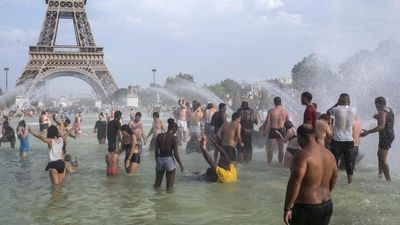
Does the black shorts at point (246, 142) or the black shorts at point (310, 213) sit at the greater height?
the black shorts at point (246, 142)

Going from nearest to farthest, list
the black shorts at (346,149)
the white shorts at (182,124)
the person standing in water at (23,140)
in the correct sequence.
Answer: the black shorts at (346,149) < the person standing in water at (23,140) < the white shorts at (182,124)

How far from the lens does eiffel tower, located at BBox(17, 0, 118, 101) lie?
78625 millimetres

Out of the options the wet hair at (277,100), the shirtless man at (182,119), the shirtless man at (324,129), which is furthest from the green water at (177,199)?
the shirtless man at (182,119)

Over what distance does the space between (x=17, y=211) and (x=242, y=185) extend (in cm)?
452

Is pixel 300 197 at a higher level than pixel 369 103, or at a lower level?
lower

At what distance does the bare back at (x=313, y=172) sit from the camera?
473cm

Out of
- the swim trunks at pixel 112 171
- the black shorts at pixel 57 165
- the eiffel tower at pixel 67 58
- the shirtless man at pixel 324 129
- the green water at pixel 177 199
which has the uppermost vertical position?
the eiffel tower at pixel 67 58

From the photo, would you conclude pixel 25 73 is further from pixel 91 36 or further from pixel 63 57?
pixel 91 36

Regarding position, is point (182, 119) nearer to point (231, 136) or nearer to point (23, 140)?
point (23, 140)

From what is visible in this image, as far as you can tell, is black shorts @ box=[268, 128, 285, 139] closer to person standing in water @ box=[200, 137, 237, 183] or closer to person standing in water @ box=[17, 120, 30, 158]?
person standing in water @ box=[200, 137, 237, 183]

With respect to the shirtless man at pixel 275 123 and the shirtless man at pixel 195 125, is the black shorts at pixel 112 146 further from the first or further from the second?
the shirtless man at pixel 195 125

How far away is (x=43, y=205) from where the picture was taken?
8.75m

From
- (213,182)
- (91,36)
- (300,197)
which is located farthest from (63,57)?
(300,197)

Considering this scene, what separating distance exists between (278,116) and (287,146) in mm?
1263
